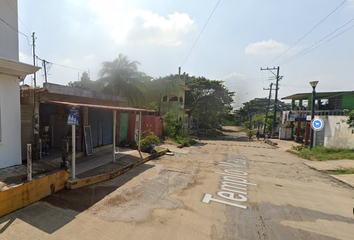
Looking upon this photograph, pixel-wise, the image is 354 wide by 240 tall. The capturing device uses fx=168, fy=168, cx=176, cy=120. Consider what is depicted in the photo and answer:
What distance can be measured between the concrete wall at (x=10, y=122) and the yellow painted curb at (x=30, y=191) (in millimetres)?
1881

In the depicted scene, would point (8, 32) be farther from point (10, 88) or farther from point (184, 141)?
point (184, 141)

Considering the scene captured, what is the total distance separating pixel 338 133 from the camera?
1279 centimetres

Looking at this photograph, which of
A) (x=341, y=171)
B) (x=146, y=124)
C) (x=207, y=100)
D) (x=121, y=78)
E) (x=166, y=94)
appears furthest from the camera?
(x=207, y=100)

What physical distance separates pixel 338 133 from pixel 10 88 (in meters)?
19.1

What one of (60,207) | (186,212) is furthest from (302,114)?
(60,207)

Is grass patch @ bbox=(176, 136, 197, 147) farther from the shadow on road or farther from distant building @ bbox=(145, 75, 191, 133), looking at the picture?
the shadow on road

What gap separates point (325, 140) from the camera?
1406 centimetres

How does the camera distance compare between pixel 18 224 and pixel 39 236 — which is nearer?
pixel 39 236

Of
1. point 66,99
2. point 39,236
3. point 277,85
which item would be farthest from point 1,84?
point 277,85

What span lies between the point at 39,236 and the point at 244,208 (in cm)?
432

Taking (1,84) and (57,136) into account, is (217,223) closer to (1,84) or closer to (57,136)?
(1,84)

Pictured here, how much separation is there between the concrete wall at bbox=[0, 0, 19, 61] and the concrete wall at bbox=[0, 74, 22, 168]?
2.94ft

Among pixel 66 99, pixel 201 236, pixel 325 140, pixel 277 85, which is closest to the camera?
pixel 201 236

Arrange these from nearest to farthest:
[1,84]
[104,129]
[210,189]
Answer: [1,84] < [210,189] < [104,129]
